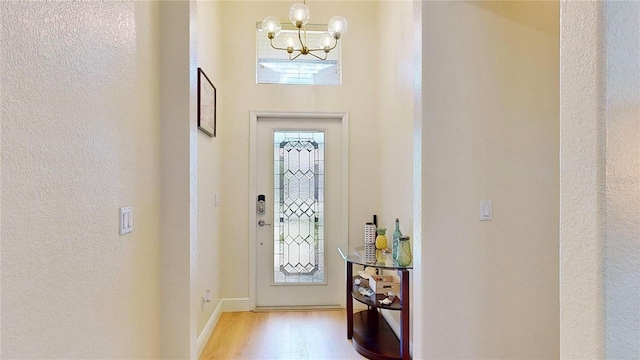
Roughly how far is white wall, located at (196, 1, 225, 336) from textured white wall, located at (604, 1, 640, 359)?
7.52ft

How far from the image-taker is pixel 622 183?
86 centimetres

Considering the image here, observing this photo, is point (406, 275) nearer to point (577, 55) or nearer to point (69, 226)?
point (577, 55)

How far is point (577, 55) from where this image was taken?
3.05ft

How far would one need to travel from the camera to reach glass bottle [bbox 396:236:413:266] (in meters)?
2.27

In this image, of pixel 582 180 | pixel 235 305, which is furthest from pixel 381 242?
pixel 582 180

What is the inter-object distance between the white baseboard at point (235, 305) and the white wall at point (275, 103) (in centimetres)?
5

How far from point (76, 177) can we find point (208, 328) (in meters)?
2.14

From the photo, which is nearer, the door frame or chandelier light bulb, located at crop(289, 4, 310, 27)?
chandelier light bulb, located at crop(289, 4, 310, 27)

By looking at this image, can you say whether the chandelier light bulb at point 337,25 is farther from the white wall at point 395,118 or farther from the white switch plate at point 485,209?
the white switch plate at point 485,209

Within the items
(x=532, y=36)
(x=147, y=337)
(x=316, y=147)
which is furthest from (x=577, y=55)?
(x=316, y=147)

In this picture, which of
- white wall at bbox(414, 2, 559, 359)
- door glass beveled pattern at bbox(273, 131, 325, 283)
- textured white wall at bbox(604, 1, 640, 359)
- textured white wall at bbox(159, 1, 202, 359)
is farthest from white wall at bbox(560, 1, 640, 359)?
door glass beveled pattern at bbox(273, 131, 325, 283)

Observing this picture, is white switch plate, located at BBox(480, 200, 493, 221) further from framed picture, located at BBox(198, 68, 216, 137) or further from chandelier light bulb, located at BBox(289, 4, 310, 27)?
framed picture, located at BBox(198, 68, 216, 137)

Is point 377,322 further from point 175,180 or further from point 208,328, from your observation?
point 175,180

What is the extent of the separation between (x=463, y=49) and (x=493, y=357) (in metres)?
1.71
